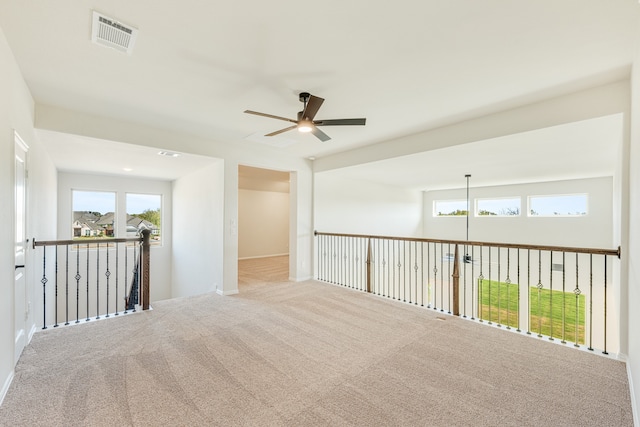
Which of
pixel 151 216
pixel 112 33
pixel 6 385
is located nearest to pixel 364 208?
pixel 151 216

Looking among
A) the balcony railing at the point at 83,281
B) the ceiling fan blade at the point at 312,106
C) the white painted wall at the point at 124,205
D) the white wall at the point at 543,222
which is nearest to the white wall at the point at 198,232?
the white painted wall at the point at 124,205

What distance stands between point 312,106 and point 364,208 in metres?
5.05

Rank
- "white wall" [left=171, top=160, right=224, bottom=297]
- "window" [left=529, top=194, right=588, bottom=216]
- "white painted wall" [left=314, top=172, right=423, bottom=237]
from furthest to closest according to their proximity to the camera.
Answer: "window" [left=529, top=194, right=588, bottom=216]
"white painted wall" [left=314, top=172, right=423, bottom=237]
"white wall" [left=171, top=160, right=224, bottom=297]

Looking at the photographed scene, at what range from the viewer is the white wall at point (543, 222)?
21.5 feet

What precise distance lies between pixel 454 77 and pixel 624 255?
2405mm

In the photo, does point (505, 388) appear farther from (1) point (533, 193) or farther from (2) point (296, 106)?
(1) point (533, 193)

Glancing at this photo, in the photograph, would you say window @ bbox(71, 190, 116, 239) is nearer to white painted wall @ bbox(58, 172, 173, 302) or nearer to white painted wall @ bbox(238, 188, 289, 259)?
white painted wall @ bbox(58, 172, 173, 302)

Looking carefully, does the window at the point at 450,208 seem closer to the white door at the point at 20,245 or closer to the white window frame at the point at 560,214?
the white window frame at the point at 560,214

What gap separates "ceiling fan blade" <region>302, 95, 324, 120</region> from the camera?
263 centimetres

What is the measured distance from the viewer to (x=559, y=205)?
722 centimetres

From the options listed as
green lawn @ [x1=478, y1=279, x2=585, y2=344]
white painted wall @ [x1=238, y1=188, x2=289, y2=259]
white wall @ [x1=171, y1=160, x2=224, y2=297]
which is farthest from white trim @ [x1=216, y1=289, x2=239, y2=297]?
green lawn @ [x1=478, y1=279, x2=585, y2=344]

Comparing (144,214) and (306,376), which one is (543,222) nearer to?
(306,376)

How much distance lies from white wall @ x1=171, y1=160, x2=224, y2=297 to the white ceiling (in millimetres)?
1868

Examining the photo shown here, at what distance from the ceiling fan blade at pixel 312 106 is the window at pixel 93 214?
665 centimetres
